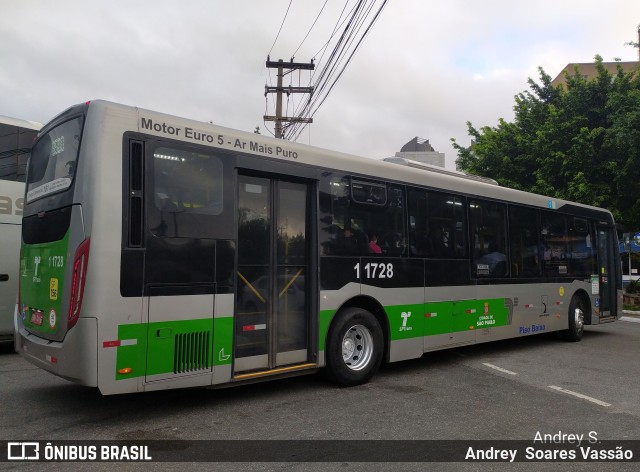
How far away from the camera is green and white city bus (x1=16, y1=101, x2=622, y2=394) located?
15.4 feet

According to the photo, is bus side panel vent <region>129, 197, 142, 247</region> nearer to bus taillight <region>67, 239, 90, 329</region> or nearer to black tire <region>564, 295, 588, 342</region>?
bus taillight <region>67, 239, 90, 329</region>

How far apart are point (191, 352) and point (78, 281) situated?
4.30 feet

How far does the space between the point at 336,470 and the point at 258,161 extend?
3.46 metres

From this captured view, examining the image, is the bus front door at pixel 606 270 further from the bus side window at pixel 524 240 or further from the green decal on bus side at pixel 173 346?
the green decal on bus side at pixel 173 346

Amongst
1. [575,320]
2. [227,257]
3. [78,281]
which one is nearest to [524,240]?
[575,320]

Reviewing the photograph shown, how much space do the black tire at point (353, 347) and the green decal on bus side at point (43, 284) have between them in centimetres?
316

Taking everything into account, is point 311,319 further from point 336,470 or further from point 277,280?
point 336,470

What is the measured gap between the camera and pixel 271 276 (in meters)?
5.95

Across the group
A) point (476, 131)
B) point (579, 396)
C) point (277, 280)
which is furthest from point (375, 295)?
point (476, 131)

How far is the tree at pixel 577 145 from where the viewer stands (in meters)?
16.9

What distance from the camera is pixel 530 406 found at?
588 centimetres

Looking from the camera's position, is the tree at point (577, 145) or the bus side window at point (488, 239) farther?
the tree at point (577, 145)

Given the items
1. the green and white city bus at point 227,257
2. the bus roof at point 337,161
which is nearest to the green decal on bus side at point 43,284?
the green and white city bus at point 227,257

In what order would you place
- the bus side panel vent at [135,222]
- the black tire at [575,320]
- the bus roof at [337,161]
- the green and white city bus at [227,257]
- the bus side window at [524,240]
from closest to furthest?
the green and white city bus at [227,257], the bus side panel vent at [135,222], the bus roof at [337,161], the bus side window at [524,240], the black tire at [575,320]
